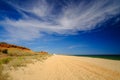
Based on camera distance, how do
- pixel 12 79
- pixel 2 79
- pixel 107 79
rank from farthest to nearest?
pixel 107 79 → pixel 12 79 → pixel 2 79

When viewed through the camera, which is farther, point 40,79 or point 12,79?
point 40,79

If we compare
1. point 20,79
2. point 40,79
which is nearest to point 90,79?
point 40,79


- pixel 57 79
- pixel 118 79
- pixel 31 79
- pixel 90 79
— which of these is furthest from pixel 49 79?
pixel 118 79

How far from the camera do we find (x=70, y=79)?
8109 mm

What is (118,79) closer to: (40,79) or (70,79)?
(70,79)

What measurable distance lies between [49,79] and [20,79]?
6.36 ft

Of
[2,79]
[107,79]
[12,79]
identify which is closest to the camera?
[2,79]

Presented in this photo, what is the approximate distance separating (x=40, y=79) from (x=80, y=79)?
2.76m

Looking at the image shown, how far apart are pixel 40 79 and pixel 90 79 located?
11.3 feet

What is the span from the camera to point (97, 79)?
26.3 feet

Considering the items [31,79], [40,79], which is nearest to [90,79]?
[40,79]

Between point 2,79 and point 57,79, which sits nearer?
point 2,79

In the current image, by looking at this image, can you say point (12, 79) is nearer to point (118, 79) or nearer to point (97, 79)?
point (97, 79)

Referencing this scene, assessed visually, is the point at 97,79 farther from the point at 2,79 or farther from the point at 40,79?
the point at 2,79
